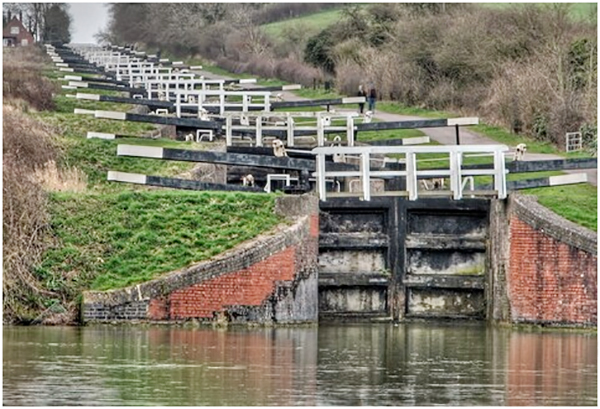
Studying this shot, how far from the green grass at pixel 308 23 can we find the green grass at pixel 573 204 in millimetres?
54962

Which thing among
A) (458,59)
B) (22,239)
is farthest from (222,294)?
(458,59)

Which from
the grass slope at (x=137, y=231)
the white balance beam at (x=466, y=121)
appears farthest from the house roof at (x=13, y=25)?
the grass slope at (x=137, y=231)

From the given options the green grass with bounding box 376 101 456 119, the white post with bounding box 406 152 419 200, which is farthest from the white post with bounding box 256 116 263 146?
the green grass with bounding box 376 101 456 119

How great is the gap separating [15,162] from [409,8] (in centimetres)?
3920

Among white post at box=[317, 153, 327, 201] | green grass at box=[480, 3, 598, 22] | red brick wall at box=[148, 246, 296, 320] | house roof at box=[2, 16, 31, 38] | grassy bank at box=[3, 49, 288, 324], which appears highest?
house roof at box=[2, 16, 31, 38]

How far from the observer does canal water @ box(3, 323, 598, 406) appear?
27422mm

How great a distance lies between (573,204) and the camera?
130ft

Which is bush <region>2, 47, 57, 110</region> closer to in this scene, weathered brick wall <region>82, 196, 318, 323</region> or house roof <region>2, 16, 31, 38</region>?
weathered brick wall <region>82, 196, 318, 323</region>

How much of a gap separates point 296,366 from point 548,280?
8.08 metres

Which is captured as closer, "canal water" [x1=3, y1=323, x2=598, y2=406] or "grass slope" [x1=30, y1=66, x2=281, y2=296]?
"canal water" [x1=3, y1=323, x2=598, y2=406]

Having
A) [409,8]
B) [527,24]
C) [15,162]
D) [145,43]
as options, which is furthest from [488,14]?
[145,43]

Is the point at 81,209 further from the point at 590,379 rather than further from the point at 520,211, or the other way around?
the point at 590,379

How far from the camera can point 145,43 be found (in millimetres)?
120250

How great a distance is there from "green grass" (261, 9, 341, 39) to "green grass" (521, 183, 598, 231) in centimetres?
5496
